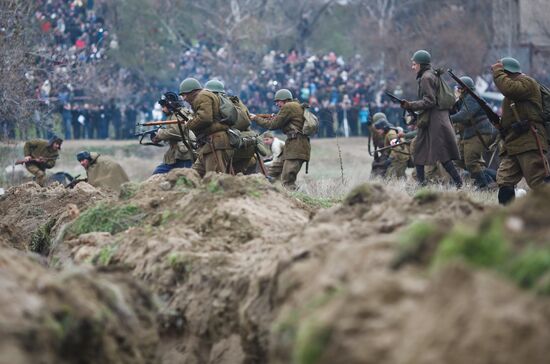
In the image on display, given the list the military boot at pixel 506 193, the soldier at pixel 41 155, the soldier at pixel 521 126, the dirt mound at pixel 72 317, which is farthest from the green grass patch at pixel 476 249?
the soldier at pixel 41 155

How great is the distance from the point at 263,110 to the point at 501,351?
4361 cm

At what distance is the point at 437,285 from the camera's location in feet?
17.3

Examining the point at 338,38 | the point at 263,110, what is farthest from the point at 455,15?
the point at 263,110

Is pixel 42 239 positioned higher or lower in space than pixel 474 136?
lower

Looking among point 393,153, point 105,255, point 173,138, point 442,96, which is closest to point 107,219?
point 105,255

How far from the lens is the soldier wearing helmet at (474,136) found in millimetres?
20844

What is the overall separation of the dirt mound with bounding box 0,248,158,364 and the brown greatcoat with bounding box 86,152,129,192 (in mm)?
15188

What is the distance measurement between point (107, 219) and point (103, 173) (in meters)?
10.4

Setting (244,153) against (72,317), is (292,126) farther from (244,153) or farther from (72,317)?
(72,317)

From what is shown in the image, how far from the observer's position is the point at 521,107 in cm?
1486

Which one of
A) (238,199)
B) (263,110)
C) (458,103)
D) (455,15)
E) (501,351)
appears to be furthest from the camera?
(455,15)

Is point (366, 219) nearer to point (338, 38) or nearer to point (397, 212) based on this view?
point (397, 212)

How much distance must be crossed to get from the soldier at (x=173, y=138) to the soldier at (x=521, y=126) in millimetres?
5782

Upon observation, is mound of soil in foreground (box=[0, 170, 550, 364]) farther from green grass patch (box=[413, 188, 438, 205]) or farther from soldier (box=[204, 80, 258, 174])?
soldier (box=[204, 80, 258, 174])
